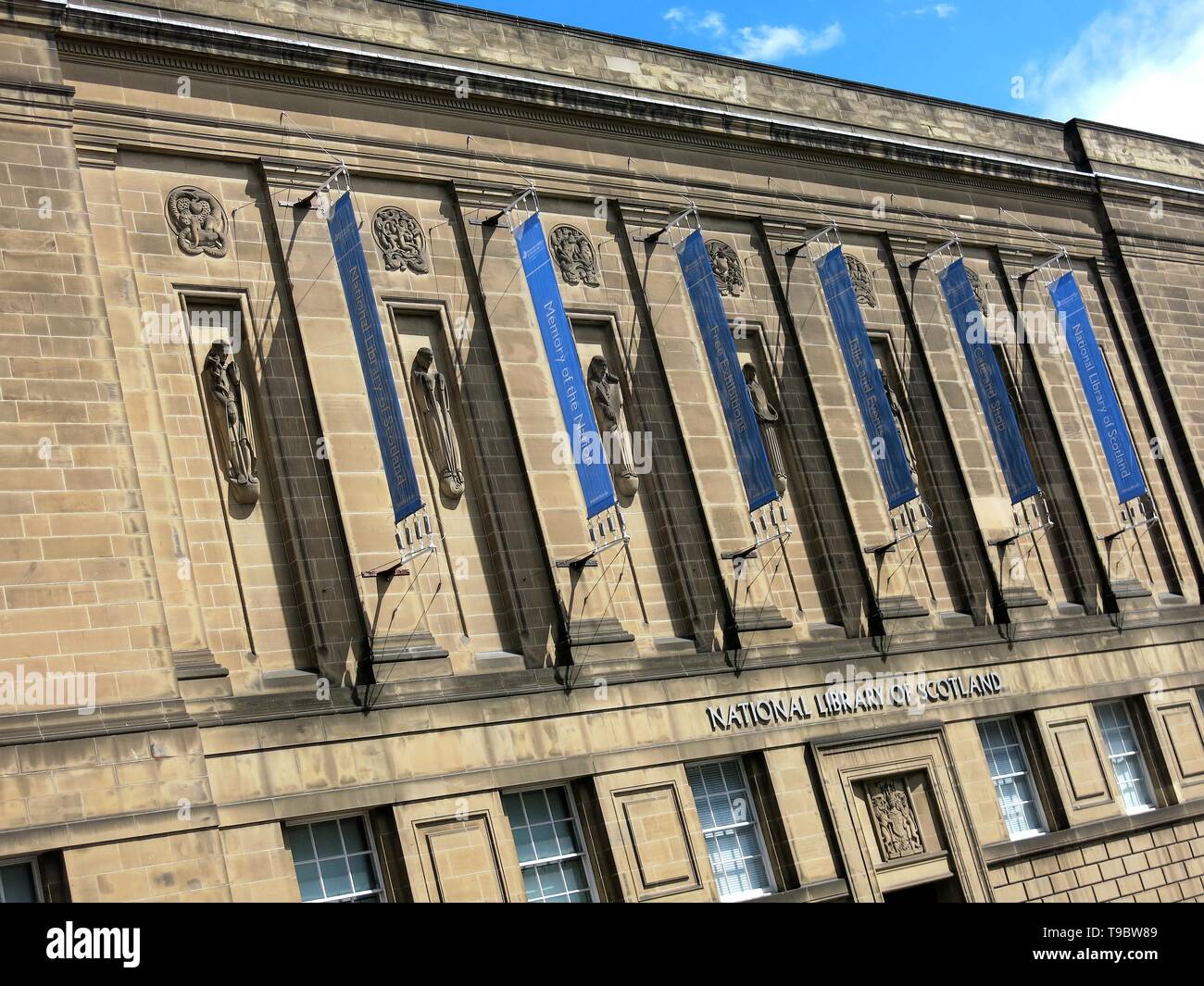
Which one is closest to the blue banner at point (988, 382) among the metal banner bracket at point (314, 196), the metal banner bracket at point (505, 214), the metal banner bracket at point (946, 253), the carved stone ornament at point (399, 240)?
the metal banner bracket at point (946, 253)

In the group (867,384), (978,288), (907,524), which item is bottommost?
(907,524)

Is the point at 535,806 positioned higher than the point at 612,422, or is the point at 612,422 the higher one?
the point at 612,422

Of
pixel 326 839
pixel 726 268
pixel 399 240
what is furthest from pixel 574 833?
pixel 726 268

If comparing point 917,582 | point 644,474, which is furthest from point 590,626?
point 917,582

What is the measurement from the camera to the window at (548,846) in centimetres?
2262

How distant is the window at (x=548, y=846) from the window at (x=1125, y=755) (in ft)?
46.2

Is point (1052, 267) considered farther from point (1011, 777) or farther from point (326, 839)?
point (326, 839)

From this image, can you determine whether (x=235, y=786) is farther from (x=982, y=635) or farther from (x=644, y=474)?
(x=982, y=635)

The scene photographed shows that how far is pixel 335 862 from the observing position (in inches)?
818

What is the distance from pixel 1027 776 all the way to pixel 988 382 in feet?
27.3

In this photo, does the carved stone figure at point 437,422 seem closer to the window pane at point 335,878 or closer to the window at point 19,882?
the window pane at point 335,878

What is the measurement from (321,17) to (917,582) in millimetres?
15749

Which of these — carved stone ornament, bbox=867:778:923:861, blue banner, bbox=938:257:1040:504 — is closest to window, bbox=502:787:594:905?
carved stone ornament, bbox=867:778:923:861

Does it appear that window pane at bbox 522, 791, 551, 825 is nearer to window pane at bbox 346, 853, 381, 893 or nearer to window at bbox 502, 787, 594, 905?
window at bbox 502, 787, 594, 905
